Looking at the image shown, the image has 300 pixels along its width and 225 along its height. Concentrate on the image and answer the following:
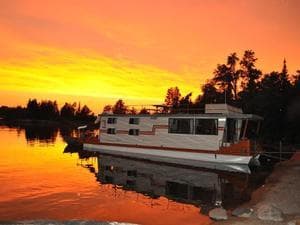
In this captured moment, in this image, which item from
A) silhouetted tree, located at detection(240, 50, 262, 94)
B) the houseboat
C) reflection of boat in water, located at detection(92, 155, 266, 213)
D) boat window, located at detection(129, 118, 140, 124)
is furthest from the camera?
silhouetted tree, located at detection(240, 50, 262, 94)

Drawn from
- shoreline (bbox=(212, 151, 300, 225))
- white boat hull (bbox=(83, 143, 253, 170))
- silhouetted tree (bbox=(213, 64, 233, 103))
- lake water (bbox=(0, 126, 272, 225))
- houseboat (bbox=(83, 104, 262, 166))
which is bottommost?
lake water (bbox=(0, 126, 272, 225))

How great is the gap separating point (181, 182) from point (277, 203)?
1040cm

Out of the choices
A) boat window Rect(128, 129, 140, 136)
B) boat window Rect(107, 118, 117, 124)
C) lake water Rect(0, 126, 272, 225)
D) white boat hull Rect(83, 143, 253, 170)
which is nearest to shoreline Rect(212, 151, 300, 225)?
lake water Rect(0, 126, 272, 225)

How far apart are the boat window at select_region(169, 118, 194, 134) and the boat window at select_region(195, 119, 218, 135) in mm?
693

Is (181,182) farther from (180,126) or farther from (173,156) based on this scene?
(180,126)

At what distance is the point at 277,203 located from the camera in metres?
19.9

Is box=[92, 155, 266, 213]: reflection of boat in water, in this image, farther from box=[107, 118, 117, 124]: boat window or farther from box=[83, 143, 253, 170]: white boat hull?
box=[107, 118, 117, 124]: boat window

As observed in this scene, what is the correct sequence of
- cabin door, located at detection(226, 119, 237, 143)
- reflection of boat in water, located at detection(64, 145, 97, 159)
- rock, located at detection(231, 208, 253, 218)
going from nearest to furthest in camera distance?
rock, located at detection(231, 208, 253, 218)
cabin door, located at detection(226, 119, 237, 143)
reflection of boat in water, located at detection(64, 145, 97, 159)

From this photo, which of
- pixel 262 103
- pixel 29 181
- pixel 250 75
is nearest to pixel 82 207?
pixel 29 181

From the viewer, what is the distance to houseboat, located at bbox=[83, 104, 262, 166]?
3628 centimetres

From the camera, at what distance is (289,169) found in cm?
3247

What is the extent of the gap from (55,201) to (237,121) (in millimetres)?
21701

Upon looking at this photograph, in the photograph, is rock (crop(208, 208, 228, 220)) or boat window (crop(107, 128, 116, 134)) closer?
rock (crop(208, 208, 228, 220))

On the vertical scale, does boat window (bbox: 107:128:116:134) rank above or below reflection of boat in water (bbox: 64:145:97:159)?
above
